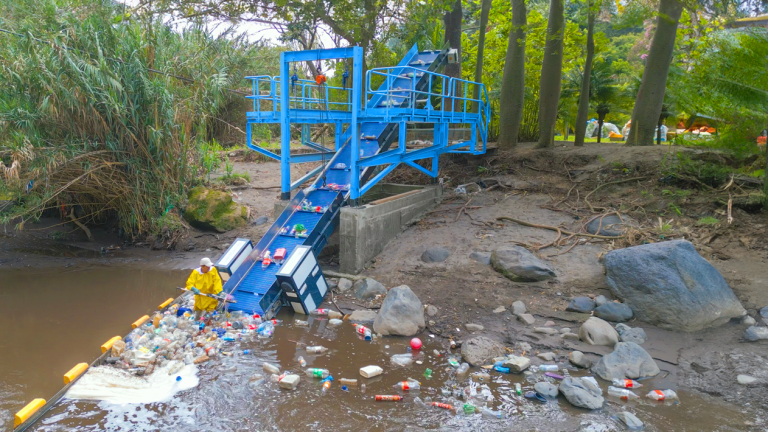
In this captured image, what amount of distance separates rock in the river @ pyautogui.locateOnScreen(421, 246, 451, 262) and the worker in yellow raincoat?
12.4 feet

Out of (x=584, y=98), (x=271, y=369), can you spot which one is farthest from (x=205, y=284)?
(x=584, y=98)

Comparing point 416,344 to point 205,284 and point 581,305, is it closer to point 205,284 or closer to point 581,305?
point 581,305

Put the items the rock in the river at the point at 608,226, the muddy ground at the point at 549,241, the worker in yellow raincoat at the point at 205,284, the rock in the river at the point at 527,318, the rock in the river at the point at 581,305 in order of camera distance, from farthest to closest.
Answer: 1. the rock in the river at the point at 608,226
2. the rock in the river at the point at 581,305
3. the worker in yellow raincoat at the point at 205,284
4. the rock in the river at the point at 527,318
5. the muddy ground at the point at 549,241

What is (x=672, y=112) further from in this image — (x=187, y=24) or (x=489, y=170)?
(x=187, y=24)

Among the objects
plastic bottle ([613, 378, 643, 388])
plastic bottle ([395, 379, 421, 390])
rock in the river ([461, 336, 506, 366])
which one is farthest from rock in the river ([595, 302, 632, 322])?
plastic bottle ([395, 379, 421, 390])

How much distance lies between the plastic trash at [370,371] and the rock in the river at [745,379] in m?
4.12

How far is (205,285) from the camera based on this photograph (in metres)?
7.70

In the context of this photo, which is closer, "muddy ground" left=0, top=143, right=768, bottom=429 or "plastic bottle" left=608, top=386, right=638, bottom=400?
"plastic bottle" left=608, top=386, right=638, bottom=400

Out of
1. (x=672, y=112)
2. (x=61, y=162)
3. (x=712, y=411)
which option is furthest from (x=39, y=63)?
(x=672, y=112)

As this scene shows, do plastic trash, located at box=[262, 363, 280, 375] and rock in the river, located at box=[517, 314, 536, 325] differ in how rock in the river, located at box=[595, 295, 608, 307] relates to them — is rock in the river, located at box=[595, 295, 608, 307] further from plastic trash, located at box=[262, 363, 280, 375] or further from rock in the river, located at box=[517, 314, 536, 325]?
plastic trash, located at box=[262, 363, 280, 375]

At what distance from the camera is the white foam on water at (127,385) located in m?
5.65

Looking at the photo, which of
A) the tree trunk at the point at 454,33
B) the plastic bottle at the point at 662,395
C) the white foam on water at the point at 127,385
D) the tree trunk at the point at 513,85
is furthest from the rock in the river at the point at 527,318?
the tree trunk at the point at 454,33

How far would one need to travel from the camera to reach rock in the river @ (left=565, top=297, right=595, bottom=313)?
7797mm

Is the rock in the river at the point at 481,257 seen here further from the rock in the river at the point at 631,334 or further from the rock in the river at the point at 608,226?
the rock in the river at the point at 631,334
